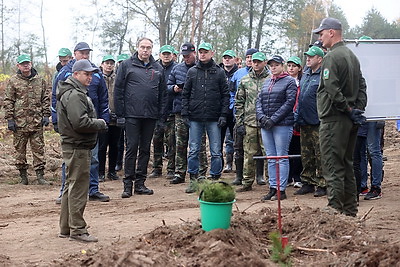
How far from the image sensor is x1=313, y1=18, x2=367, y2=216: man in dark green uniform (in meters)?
6.11

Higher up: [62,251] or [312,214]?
[312,214]

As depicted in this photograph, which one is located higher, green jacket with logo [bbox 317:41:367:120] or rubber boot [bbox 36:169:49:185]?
green jacket with logo [bbox 317:41:367:120]

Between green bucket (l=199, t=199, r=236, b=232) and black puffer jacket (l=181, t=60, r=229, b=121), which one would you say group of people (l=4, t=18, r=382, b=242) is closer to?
black puffer jacket (l=181, t=60, r=229, b=121)

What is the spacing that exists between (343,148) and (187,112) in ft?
11.7

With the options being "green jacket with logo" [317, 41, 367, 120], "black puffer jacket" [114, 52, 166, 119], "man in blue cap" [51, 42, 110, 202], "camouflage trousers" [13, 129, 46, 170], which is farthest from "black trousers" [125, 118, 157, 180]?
"green jacket with logo" [317, 41, 367, 120]

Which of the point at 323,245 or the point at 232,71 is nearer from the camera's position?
the point at 323,245

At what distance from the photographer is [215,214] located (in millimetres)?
4914

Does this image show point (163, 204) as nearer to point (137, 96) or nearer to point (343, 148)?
point (137, 96)

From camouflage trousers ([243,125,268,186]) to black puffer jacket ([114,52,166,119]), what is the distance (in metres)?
1.66

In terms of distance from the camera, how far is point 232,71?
415 inches

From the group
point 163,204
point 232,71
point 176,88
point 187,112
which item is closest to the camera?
point 163,204

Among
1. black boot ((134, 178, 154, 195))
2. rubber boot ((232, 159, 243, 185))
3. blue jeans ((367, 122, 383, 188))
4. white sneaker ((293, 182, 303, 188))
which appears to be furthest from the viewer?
rubber boot ((232, 159, 243, 185))

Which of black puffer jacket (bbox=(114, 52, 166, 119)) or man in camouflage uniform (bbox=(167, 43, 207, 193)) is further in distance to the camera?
man in camouflage uniform (bbox=(167, 43, 207, 193))

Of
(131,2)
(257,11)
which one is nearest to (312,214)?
(257,11)
